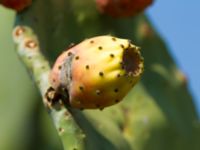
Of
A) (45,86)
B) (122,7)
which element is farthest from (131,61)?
(122,7)

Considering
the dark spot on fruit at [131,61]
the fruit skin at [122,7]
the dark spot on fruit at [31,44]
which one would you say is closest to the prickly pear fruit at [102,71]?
the dark spot on fruit at [131,61]

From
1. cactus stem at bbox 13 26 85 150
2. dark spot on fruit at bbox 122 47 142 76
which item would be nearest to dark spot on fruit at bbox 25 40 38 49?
cactus stem at bbox 13 26 85 150

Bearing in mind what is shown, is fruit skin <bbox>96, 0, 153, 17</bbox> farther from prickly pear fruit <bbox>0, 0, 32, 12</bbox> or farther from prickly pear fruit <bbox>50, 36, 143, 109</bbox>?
prickly pear fruit <bbox>50, 36, 143, 109</bbox>

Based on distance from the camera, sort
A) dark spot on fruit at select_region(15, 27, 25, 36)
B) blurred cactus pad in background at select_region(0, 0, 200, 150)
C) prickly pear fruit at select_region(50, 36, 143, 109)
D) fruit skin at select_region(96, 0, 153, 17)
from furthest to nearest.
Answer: fruit skin at select_region(96, 0, 153, 17)
dark spot on fruit at select_region(15, 27, 25, 36)
blurred cactus pad in background at select_region(0, 0, 200, 150)
prickly pear fruit at select_region(50, 36, 143, 109)

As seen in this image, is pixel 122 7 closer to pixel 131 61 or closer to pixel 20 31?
pixel 20 31

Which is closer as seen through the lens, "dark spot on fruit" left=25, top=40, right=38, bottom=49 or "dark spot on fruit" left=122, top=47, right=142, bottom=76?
"dark spot on fruit" left=122, top=47, right=142, bottom=76

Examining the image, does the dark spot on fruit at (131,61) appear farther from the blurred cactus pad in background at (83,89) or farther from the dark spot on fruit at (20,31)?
the dark spot on fruit at (20,31)

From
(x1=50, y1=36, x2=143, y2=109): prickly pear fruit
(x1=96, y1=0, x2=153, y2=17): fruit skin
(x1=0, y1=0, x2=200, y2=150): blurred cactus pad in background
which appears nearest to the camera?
(x1=50, y1=36, x2=143, y2=109): prickly pear fruit
